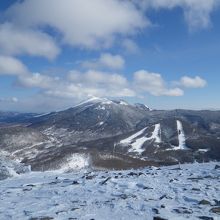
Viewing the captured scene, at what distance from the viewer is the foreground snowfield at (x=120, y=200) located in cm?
2156

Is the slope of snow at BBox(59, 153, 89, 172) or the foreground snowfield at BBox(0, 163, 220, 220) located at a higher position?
the foreground snowfield at BBox(0, 163, 220, 220)

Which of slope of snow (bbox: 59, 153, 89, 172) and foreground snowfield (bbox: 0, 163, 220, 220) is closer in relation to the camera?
foreground snowfield (bbox: 0, 163, 220, 220)

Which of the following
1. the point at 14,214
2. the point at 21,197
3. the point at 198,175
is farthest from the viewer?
the point at 198,175

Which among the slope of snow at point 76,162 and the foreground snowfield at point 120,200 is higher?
the foreground snowfield at point 120,200

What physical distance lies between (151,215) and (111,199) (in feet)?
Answer: 19.3

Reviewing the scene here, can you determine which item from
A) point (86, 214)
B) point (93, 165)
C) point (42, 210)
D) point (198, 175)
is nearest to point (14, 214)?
point (42, 210)

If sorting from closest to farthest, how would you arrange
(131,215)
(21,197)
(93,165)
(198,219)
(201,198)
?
(198,219) → (131,215) → (201,198) → (21,197) → (93,165)

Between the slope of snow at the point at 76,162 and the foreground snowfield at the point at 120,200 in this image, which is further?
the slope of snow at the point at 76,162

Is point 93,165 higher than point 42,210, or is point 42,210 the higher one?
point 42,210

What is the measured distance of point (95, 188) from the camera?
31.7 meters

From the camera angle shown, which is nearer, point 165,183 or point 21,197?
point 21,197

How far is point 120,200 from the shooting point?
25266 millimetres

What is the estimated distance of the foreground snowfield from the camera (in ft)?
70.7

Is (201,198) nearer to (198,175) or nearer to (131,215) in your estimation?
(131,215)
